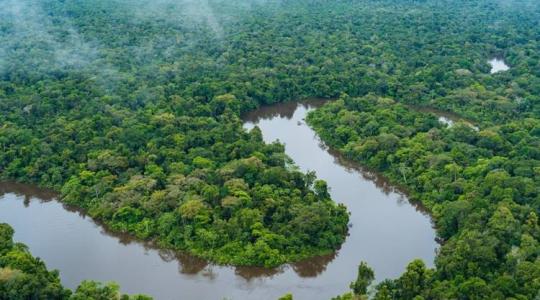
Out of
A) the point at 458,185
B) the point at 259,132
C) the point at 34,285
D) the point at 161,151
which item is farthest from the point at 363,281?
the point at 259,132

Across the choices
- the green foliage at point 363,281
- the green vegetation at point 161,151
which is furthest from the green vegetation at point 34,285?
the green foliage at point 363,281

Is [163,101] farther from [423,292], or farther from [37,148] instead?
[423,292]

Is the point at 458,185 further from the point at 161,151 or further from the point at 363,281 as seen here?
the point at 161,151

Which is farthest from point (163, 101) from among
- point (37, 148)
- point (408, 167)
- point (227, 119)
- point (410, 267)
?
point (410, 267)

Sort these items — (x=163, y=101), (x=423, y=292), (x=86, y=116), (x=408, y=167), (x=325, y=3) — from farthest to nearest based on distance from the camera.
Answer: (x=325, y=3)
(x=163, y=101)
(x=86, y=116)
(x=408, y=167)
(x=423, y=292)

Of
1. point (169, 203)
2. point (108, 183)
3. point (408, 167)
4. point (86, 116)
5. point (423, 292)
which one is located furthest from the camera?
point (86, 116)

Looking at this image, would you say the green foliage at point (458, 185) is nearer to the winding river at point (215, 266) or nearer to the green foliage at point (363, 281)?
the green foliage at point (363, 281)

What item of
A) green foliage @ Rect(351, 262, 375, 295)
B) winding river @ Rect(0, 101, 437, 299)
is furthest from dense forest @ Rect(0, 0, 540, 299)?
winding river @ Rect(0, 101, 437, 299)
